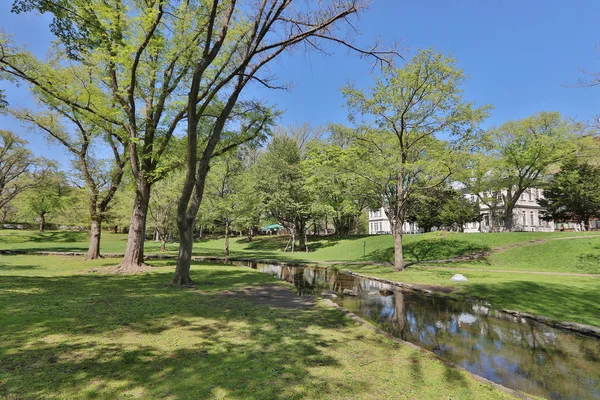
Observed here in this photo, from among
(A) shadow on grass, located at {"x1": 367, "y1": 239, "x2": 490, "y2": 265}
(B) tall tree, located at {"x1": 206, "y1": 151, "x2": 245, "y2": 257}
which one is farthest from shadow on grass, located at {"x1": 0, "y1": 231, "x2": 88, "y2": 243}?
(A) shadow on grass, located at {"x1": 367, "y1": 239, "x2": 490, "y2": 265}

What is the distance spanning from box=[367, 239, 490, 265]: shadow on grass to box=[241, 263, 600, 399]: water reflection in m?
14.2

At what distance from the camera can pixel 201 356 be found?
4383mm

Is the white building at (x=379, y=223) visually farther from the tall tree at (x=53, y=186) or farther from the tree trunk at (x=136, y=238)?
the tree trunk at (x=136, y=238)

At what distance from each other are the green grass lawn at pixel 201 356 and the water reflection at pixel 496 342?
120 cm

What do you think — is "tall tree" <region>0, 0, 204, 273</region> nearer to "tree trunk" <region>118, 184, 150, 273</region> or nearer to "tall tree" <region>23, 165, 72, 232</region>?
"tree trunk" <region>118, 184, 150, 273</region>

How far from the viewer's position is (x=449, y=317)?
8.40 metres

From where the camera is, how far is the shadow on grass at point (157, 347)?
344 centimetres

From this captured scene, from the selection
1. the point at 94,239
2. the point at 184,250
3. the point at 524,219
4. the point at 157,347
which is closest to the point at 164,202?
the point at 94,239

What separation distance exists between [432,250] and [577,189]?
64.9 feet

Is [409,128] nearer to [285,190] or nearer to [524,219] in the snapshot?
[285,190]

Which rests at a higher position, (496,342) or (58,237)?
(58,237)

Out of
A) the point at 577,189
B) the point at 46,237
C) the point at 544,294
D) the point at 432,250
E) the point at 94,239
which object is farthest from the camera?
the point at 46,237

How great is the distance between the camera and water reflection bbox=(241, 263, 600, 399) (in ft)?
15.4

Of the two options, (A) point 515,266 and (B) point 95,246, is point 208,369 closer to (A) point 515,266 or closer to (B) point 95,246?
(B) point 95,246
